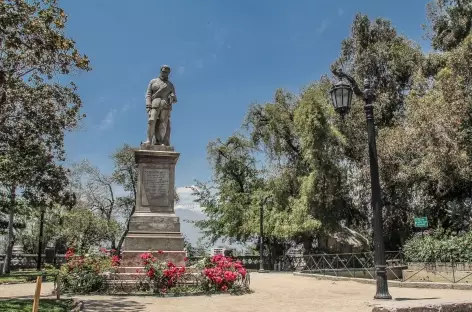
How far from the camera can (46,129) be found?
615 inches

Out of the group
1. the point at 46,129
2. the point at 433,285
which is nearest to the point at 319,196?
the point at 433,285

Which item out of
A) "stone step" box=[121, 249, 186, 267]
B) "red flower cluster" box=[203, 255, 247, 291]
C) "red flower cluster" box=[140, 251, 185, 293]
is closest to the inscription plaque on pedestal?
"stone step" box=[121, 249, 186, 267]

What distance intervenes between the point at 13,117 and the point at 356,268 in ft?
49.6

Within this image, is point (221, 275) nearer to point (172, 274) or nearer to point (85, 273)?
point (172, 274)

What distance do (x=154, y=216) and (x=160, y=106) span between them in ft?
12.8

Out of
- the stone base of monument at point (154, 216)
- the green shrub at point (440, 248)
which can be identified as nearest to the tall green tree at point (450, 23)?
the green shrub at point (440, 248)

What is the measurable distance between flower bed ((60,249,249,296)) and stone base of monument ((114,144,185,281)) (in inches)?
24.4

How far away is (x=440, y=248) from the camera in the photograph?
23438 mm

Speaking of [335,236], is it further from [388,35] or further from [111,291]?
[111,291]

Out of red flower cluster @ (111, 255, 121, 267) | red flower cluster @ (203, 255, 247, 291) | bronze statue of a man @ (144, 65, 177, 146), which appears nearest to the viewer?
red flower cluster @ (203, 255, 247, 291)

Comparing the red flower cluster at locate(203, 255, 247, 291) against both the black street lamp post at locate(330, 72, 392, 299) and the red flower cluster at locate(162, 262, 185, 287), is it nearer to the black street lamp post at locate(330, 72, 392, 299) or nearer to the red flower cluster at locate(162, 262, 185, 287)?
the red flower cluster at locate(162, 262, 185, 287)

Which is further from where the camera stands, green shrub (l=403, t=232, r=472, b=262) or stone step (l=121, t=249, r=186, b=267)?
green shrub (l=403, t=232, r=472, b=262)

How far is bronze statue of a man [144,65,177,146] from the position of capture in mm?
15773

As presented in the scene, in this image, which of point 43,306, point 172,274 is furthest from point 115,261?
point 43,306
